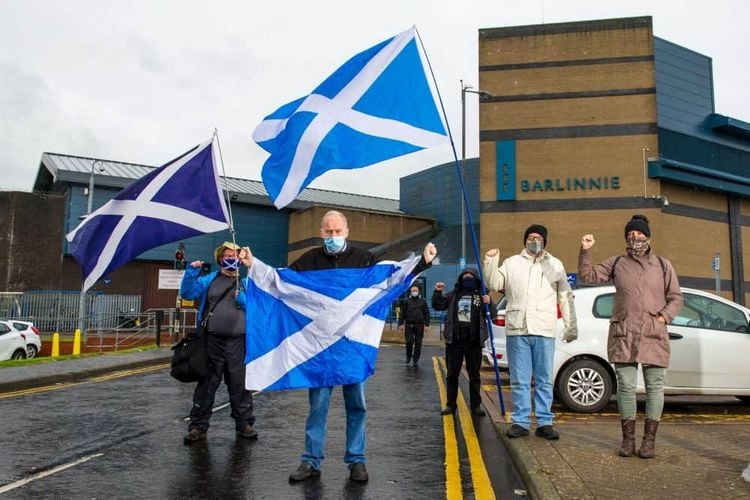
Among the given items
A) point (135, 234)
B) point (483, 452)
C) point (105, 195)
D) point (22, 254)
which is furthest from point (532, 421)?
point (22, 254)

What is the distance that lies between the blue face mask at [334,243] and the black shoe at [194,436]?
8.43 feet

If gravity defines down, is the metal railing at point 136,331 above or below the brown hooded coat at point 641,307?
below

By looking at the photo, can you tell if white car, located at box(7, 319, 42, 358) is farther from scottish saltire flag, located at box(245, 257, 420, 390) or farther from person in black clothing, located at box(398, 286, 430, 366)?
scottish saltire flag, located at box(245, 257, 420, 390)

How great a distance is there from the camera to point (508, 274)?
21.6ft

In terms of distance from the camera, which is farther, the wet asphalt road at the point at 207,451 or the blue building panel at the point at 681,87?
the blue building panel at the point at 681,87

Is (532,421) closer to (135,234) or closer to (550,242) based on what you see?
(135,234)

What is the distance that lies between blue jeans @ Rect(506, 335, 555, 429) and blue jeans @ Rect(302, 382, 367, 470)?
1968mm

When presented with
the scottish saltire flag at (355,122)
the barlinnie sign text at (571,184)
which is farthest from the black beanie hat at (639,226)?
the barlinnie sign text at (571,184)

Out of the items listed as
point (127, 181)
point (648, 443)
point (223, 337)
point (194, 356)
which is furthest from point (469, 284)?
point (127, 181)

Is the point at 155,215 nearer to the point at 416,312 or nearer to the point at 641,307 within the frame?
the point at 641,307

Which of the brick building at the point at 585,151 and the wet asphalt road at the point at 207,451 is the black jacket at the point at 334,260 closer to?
the wet asphalt road at the point at 207,451

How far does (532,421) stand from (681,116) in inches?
1342

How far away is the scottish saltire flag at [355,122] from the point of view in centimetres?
582

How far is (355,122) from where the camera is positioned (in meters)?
5.96
